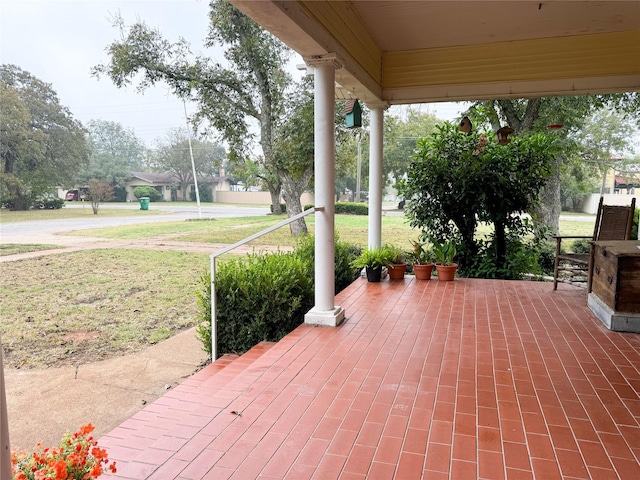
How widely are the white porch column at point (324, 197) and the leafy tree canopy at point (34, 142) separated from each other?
21.5ft

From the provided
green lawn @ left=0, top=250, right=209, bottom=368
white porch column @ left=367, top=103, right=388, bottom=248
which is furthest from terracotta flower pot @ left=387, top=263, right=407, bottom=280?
green lawn @ left=0, top=250, right=209, bottom=368

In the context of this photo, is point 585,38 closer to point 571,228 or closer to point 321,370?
point 321,370

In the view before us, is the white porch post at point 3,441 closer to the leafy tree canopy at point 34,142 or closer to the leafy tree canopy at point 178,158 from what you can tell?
the leafy tree canopy at point 34,142

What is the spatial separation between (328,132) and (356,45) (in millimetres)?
1147

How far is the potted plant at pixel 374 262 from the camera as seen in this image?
5.18 metres

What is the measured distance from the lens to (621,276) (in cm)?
326

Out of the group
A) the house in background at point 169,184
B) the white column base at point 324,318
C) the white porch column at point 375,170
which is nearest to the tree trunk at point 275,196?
the house in background at point 169,184

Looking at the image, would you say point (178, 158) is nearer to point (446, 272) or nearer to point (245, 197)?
point (245, 197)

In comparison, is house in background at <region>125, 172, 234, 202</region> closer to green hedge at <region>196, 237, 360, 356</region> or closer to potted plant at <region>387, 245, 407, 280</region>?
potted plant at <region>387, 245, 407, 280</region>

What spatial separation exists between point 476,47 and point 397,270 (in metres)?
2.66

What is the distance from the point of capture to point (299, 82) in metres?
10.5

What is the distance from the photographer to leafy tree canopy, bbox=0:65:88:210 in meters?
8.66

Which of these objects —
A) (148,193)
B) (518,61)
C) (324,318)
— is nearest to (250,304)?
(324,318)

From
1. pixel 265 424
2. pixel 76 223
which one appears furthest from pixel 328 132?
pixel 76 223
